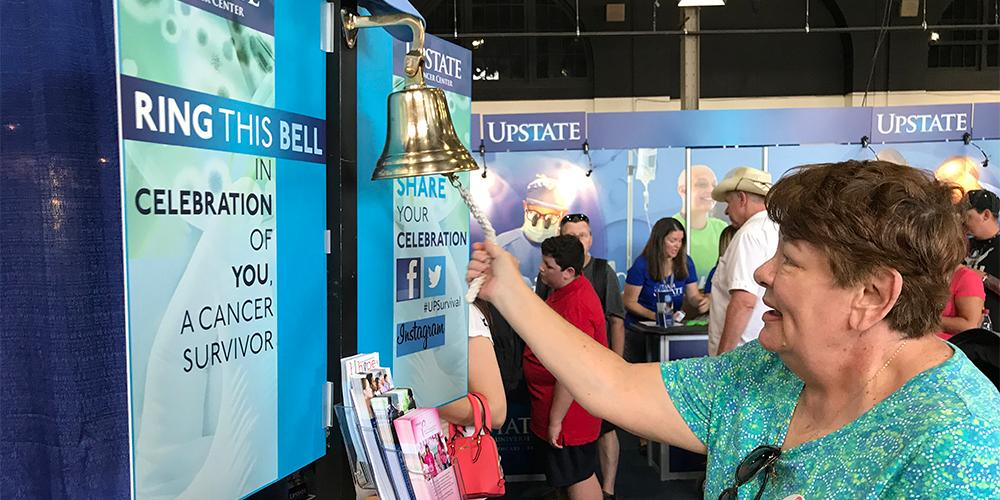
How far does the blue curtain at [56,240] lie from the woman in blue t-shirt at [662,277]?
521 centimetres

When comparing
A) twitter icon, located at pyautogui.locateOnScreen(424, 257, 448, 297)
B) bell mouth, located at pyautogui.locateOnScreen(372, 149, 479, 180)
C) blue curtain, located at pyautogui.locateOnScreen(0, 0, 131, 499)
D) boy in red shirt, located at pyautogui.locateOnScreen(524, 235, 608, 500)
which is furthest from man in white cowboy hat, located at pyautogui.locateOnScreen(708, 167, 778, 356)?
blue curtain, located at pyautogui.locateOnScreen(0, 0, 131, 499)

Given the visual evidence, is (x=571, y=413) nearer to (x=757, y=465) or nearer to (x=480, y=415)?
(x=480, y=415)

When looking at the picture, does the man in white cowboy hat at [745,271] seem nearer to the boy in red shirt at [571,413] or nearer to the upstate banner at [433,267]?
the boy in red shirt at [571,413]

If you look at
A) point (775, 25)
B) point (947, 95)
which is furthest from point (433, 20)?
point (947, 95)

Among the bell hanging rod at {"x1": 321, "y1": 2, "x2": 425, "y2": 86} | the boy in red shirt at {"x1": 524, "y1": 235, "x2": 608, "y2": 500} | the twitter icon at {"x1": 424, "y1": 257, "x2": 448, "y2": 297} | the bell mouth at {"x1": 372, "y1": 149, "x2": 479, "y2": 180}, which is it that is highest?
the bell hanging rod at {"x1": 321, "y1": 2, "x2": 425, "y2": 86}

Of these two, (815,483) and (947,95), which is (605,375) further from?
(947,95)

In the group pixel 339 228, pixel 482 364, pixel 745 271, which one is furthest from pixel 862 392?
pixel 745 271

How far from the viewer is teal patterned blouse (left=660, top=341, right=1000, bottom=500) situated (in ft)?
3.55

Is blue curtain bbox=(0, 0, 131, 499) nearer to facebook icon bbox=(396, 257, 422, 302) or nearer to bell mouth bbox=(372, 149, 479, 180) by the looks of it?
bell mouth bbox=(372, 149, 479, 180)

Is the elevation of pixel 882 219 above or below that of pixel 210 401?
above

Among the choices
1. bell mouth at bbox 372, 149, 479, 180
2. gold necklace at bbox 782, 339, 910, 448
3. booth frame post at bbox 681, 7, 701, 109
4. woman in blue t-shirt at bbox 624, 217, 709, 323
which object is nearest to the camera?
gold necklace at bbox 782, 339, 910, 448

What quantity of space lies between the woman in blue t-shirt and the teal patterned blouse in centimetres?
454

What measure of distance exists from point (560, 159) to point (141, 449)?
6359mm

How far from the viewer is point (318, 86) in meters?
1.58
